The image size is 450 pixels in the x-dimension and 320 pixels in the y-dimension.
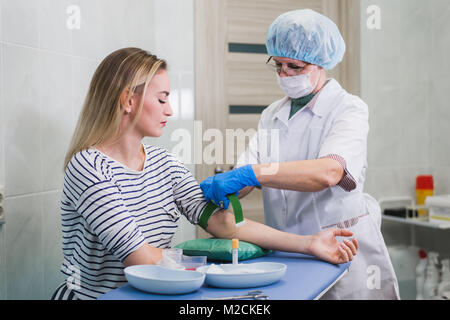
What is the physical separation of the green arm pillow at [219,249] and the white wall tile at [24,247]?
0.50m

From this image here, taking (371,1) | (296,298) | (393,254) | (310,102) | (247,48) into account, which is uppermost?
(371,1)

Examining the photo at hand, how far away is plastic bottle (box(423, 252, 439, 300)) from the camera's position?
249 centimetres

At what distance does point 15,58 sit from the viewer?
1368 mm

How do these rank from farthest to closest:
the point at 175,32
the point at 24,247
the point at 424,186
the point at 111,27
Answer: the point at 424,186, the point at 175,32, the point at 111,27, the point at 24,247

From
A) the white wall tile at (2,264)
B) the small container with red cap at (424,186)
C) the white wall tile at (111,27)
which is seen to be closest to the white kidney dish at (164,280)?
the white wall tile at (2,264)

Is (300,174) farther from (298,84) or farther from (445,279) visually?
(445,279)

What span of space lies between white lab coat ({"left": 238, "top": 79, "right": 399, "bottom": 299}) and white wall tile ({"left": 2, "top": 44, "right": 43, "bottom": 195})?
2.15 feet

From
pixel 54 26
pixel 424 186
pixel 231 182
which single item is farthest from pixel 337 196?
pixel 424 186

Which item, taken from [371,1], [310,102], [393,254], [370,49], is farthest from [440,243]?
[310,102]

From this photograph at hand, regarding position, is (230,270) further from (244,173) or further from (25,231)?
(25,231)

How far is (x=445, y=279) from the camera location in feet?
8.15

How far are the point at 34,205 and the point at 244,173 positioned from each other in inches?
26.5

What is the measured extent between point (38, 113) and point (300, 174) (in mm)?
818
